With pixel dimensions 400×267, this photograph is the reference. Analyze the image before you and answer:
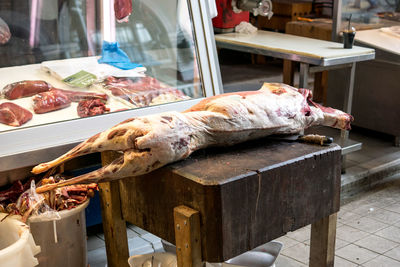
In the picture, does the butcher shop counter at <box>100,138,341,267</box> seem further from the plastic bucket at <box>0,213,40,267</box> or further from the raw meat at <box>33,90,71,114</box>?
the raw meat at <box>33,90,71,114</box>

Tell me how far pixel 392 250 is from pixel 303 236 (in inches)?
A: 26.2

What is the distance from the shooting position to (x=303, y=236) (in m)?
4.08

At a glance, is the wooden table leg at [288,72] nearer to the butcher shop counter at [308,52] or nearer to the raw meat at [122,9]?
the butcher shop counter at [308,52]

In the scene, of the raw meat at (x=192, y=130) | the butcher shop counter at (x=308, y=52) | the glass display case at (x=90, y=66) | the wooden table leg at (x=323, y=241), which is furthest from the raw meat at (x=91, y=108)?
the butcher shop counter at (x=308, y=52)

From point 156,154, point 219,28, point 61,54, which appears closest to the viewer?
point 156,154

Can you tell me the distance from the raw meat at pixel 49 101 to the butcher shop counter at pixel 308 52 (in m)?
2.20

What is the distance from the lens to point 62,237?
2861 mm

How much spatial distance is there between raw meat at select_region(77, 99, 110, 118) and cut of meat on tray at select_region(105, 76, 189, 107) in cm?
17

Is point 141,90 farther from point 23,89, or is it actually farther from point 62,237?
point 62,237

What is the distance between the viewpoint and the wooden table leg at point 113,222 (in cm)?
261

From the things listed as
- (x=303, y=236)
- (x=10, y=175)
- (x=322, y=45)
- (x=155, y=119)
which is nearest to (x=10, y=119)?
(x=10, y=175)

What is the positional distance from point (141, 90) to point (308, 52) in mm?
1759

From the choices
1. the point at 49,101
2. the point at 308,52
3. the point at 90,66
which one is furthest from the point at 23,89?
the point at 308,52

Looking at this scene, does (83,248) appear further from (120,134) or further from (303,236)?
(303,236)
